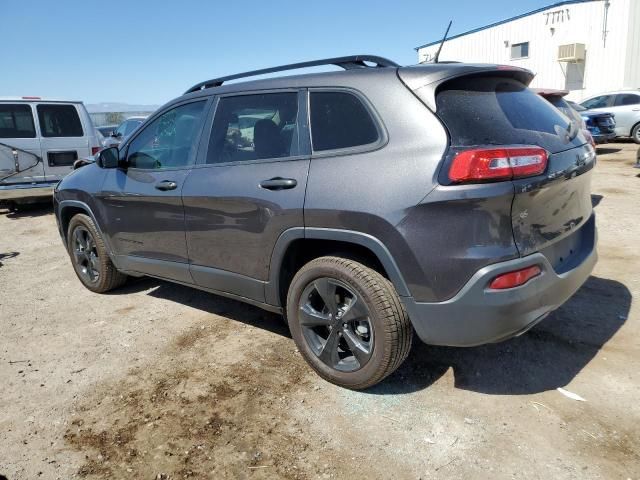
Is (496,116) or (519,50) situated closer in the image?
(496,116)

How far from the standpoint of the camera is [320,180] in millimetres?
2881

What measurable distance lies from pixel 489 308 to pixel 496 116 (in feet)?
3.24

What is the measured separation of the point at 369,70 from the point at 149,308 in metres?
2.93

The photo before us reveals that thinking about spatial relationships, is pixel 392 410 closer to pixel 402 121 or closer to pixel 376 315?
pixel 376 315

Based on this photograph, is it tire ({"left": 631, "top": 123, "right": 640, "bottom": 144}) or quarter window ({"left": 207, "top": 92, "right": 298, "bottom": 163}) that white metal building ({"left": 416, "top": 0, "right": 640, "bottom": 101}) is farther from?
quarter window ({"left": 207, "top": 92, "right": 298, "bottom": 163})

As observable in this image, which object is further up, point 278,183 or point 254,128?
point 254,128

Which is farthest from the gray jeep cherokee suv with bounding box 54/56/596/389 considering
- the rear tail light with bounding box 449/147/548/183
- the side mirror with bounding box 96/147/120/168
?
the side mirror with bounding box 96/147/120/168

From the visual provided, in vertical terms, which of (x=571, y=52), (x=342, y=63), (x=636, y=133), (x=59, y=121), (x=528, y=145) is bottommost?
(x=636, y=133)

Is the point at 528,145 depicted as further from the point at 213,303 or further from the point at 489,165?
the point at 213,303

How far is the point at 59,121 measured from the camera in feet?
30.0

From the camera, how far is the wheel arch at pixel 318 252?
2656 millimetres

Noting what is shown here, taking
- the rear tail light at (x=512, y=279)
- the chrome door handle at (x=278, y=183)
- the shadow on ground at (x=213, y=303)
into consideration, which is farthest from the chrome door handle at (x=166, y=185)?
the rear tail light at (x=512, y=279)

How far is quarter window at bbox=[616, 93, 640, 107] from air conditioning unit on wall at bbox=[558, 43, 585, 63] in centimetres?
548

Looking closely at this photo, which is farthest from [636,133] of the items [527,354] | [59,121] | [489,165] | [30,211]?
[30,211]
